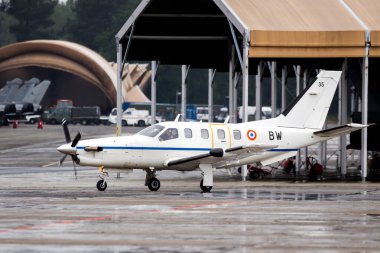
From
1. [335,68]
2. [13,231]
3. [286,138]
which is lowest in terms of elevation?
[13,231]

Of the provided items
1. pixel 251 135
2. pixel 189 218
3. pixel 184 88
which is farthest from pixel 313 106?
pixel 189 218

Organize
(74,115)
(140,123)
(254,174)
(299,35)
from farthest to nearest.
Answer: (140,123) → (74,115) → (254,174) → (299,35)

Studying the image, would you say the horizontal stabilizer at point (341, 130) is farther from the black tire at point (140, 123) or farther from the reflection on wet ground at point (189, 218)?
the black tire at point (140, 123)

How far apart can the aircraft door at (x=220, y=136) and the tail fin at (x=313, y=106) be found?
2.59m

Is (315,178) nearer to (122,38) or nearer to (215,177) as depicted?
(215,177)

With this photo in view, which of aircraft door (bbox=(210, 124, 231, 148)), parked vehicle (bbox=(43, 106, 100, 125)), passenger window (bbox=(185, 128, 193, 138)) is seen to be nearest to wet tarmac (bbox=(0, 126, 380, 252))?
aircraft door (bbox=(210, 124, 231, 148))

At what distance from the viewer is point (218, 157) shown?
31.6m

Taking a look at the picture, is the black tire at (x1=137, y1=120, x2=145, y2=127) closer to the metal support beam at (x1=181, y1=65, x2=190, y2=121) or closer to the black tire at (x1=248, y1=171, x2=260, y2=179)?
the metal support beam at (x1=181, y1=65, x2=190, y2=121)

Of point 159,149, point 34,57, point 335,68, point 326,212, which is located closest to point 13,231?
point 326,212

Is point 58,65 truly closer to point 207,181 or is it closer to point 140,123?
point 140,123

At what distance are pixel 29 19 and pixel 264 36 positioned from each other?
142249mm

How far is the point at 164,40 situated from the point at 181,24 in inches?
42.5

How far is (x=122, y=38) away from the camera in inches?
1588

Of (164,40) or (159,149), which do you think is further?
(164,40)
